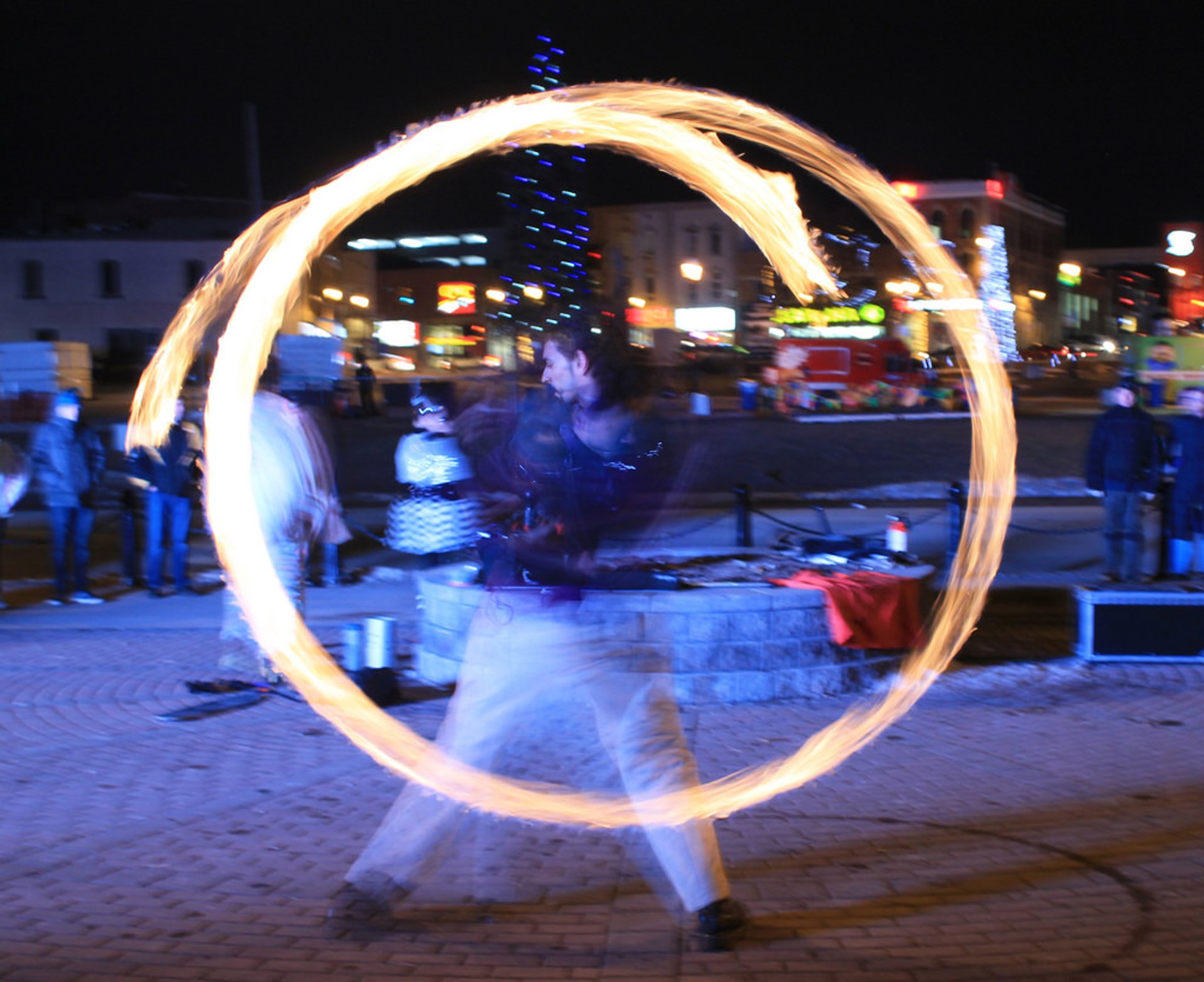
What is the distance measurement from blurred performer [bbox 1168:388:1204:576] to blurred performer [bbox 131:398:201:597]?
8762 mm

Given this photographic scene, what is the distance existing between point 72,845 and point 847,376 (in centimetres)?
3533

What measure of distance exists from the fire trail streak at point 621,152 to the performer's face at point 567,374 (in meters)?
1.53

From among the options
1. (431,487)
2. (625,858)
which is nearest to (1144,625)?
(431,487)

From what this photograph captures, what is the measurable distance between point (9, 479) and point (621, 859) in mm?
8493

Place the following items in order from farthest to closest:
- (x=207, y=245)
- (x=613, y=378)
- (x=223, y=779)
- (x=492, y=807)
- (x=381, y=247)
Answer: (x=381, y=247) < (x=207, y=245) < (x=223, y=779) < (x=492, y=807) < (x=613, y=378)

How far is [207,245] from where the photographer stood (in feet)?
196

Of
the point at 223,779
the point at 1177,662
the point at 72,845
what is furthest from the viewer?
the point at 1177,662

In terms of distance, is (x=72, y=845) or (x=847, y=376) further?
(x=847, y=376)

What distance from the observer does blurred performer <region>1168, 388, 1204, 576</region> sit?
11336 mm

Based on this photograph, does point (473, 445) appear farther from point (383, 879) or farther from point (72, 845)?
point (72, 845)

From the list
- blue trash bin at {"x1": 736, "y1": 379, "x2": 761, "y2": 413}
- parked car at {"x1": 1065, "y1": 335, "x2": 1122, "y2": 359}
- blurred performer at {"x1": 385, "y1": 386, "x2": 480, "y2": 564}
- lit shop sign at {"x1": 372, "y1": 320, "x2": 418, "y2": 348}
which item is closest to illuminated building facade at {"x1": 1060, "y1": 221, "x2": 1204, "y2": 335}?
blue trash bin at {"x1": 736, "y1": 379, "x2": 761, "y2": 413}

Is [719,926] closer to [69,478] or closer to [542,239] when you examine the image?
[69,478]

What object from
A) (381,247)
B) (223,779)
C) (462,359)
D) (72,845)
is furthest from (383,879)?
(381,247)

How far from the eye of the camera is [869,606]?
7.79m
